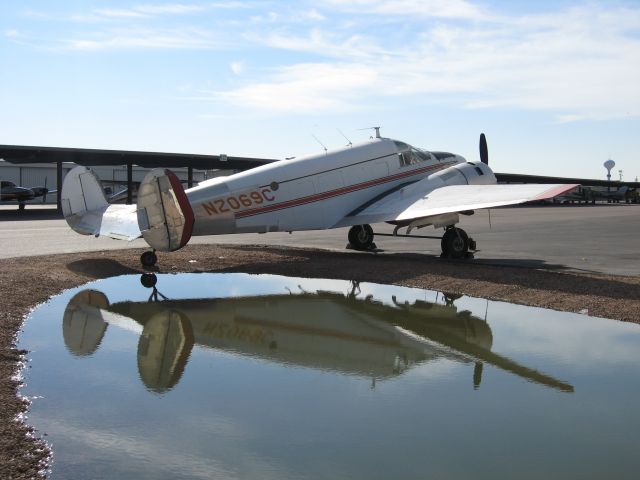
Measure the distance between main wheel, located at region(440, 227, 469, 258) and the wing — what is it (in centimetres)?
88

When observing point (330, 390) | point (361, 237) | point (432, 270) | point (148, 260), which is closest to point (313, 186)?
point (361, 237)

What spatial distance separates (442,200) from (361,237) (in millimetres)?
3463

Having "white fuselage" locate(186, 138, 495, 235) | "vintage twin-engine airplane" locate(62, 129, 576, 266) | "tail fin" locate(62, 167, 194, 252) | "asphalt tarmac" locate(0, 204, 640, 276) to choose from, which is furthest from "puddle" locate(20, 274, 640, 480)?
"asphalt tarmac" locate(0, 204, 640, 276)

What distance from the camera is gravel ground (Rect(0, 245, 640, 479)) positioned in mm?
7047

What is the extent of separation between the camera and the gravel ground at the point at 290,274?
23.1 ft

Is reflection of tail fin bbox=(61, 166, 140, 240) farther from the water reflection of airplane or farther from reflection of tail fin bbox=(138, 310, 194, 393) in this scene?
reflection of tail fin bbox=(138, 310, 194, 393)

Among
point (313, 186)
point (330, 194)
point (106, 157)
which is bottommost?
point (330, 194)

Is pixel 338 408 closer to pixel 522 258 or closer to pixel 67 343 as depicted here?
pixel 67 343

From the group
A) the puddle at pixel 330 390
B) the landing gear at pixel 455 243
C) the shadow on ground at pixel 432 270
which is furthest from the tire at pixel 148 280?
the landing gear at pixel 455 243

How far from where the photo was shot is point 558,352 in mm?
8234

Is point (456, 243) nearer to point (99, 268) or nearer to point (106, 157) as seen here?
point (99, 268)

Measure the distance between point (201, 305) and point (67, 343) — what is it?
2.84 metres

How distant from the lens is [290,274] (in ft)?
49.1

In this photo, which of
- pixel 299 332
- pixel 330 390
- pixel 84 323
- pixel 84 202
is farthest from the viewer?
pixel 84 202
